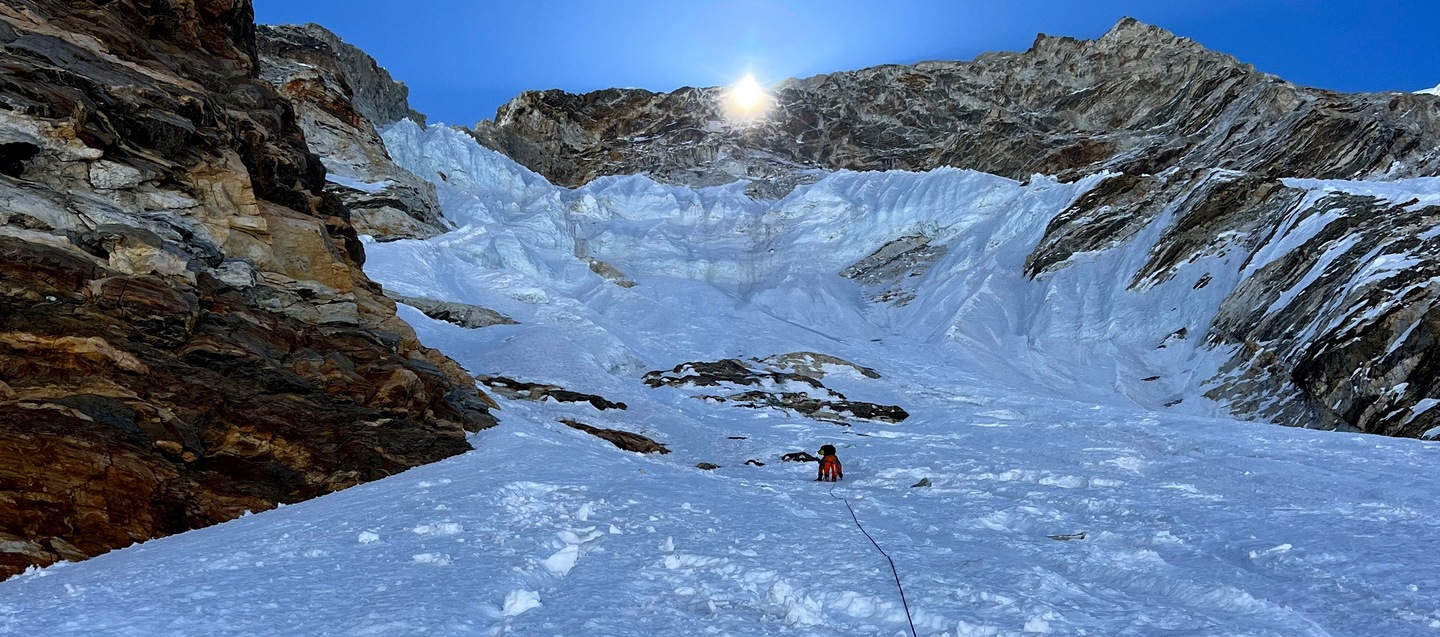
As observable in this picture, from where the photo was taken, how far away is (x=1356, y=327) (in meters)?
23.9

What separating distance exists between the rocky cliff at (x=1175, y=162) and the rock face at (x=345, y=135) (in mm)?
30053

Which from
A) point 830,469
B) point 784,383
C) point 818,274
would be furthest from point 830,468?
point 818,274

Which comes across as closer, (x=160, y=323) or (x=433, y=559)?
(x=433, y=559)

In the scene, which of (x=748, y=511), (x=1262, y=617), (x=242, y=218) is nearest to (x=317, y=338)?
(x=242, y=218)

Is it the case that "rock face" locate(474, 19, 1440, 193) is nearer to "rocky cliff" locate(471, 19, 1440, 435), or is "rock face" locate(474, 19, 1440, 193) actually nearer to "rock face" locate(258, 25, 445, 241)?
"rocky cliff" locate(471, 19, 1440, 435)

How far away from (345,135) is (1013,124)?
71.2 metres

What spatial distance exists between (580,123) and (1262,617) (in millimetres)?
115805

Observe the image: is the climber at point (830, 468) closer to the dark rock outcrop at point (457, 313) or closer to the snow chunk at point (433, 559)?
the snow chunk at point (433, 559)

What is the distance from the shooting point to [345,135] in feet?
206

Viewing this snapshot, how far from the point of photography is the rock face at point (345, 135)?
55.5 meters

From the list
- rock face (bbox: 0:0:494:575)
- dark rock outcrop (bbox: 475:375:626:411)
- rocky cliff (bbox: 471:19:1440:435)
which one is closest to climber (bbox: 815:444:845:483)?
rock face (bbox: 0:0:494:575)

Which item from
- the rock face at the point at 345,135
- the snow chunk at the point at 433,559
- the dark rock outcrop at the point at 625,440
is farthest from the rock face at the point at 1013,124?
the snow chunk at the point at 433,559

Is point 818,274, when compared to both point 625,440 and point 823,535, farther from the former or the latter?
point 823,535

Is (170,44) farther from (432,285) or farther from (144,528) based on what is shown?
(432,285)
